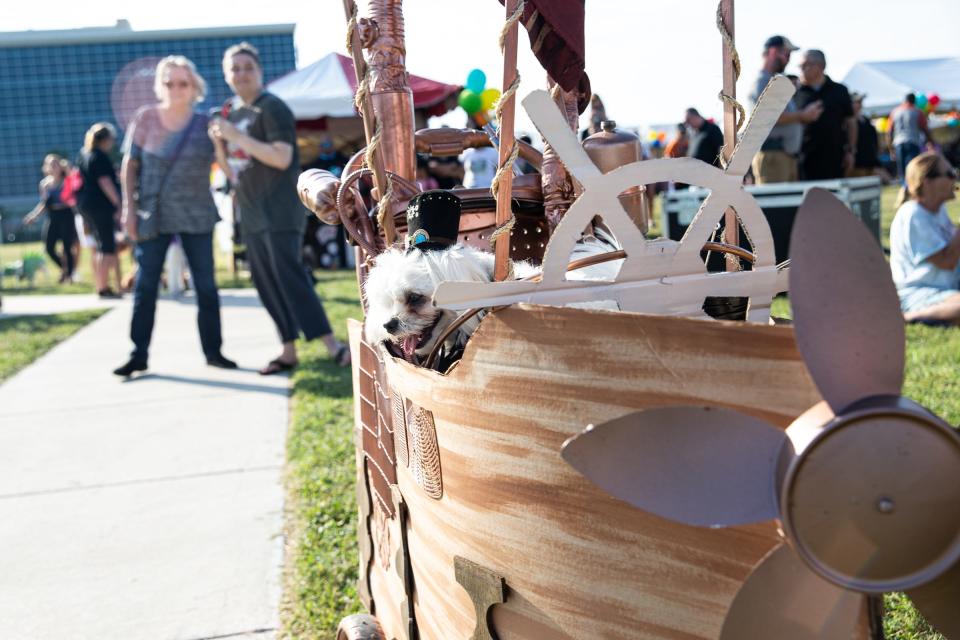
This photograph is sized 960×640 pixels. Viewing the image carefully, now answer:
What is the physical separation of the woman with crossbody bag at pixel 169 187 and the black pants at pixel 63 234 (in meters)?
9.07

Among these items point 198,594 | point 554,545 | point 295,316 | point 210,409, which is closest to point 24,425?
point 210,409

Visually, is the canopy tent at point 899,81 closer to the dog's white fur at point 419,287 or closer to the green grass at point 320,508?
the green grass at point 320,508

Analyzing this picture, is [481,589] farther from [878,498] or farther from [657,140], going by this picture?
[657,140]

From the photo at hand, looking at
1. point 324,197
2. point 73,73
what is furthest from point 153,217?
point 73,73

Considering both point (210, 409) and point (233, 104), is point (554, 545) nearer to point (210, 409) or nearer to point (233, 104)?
point (210, 409)

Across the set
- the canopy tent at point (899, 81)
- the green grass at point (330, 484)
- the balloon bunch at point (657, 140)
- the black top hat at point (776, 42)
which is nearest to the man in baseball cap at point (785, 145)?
the black top hat at point (776, 42)

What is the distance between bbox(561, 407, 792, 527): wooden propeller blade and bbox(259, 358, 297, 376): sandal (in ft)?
17.1

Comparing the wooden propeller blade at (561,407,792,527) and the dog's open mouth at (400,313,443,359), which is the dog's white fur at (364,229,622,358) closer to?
the dog's open mouth at (400,313,443,359)

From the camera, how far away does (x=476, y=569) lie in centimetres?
145

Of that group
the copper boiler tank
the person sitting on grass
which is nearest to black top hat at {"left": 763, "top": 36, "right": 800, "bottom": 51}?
the person sitting on grass

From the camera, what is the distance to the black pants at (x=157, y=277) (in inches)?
231

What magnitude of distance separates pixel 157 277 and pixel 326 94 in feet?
23.5

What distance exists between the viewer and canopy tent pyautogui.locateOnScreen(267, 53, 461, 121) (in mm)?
10969

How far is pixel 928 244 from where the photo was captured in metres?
5.79
